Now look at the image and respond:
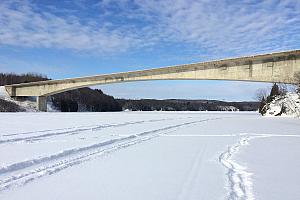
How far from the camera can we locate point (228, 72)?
163ft

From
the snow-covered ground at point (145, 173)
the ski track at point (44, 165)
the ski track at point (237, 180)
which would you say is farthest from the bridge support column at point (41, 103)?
the ski track at point (237, 180)

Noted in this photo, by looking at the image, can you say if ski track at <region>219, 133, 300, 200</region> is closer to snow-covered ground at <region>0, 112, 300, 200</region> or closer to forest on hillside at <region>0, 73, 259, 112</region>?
snow-covered ground at <region>0, 112, 300, 200</region>

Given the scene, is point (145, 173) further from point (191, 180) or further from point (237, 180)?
point (237, 180)

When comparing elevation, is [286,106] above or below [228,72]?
below

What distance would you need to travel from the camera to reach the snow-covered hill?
42.4 meters

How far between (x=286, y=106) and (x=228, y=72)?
8772 mm

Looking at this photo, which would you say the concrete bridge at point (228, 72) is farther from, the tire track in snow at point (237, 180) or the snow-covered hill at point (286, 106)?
the tire track in snow at point (237, 180)

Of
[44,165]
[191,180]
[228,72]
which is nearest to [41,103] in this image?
[228,72]

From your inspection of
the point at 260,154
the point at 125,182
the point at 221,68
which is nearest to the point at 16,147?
the point at 125,182

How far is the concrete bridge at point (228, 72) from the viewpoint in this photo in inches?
1693

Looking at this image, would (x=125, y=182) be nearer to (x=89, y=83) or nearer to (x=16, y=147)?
(x=16, y=147)

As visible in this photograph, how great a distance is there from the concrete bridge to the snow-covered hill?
7.16 ft

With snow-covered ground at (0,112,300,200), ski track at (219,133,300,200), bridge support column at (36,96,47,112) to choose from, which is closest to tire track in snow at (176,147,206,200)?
snow-covered ground at (0,112,300,200)

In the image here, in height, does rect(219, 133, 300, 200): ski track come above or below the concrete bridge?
below
